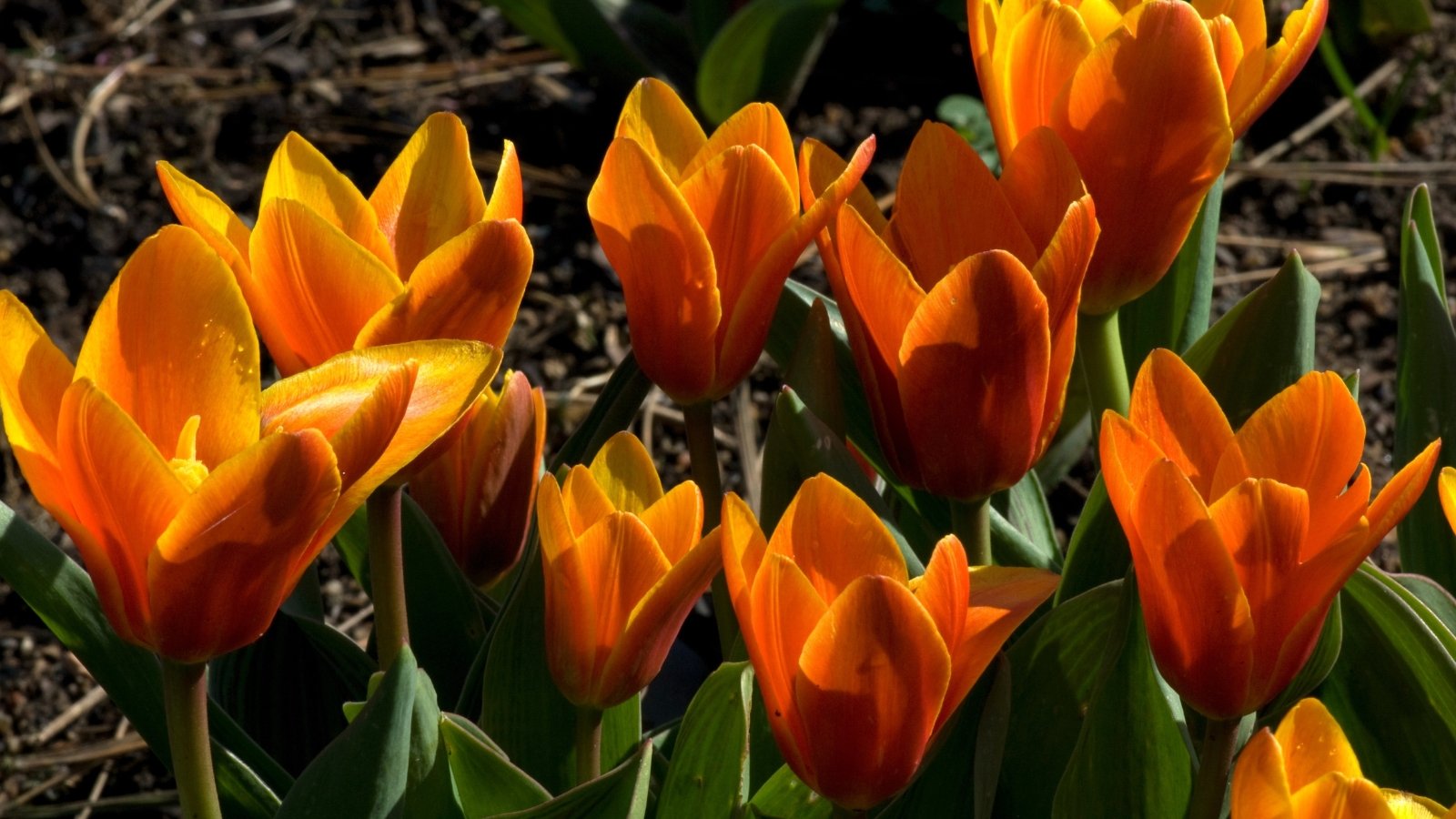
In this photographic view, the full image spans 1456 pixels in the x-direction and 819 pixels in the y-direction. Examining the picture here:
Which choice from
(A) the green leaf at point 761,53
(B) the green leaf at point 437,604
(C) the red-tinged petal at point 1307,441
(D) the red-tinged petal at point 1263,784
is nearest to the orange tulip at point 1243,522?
(C) the red-tinged petal at point 1307,441

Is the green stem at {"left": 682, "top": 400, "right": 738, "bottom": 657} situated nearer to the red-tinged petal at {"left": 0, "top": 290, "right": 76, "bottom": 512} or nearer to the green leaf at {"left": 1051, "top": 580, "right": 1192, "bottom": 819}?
the green leaf at {"left": 1051, "top": 580, "right": 1192, "bottom": 819}

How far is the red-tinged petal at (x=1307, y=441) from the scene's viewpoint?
29.6 inches

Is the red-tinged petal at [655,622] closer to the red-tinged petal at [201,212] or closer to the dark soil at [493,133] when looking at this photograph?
the red-tinged petal at [201,212]

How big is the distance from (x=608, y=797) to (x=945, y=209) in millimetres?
377

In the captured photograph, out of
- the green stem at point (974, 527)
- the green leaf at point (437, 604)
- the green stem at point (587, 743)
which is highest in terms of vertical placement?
A: the green stem at point (974, 527)

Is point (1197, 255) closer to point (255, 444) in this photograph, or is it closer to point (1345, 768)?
point (1345, 768)

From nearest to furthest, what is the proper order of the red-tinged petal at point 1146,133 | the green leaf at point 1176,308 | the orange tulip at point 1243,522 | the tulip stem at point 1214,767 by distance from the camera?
the orange tulip at point 1243,522 → the tulip stem at point 1214,767 → the red-tinged petal at point 1146,133 → the green leaf at point 1176,308

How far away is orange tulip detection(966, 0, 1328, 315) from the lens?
0.92 metres

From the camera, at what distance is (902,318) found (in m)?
0.85

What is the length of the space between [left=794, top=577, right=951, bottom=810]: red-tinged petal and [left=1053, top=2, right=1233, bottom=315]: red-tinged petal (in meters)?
0.37

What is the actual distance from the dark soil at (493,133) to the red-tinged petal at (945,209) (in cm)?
103

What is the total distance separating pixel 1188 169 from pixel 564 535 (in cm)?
43

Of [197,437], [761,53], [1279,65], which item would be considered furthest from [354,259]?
[761,53]

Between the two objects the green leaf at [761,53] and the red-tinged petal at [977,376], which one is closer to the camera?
the red-tinged petal at [977,376]
